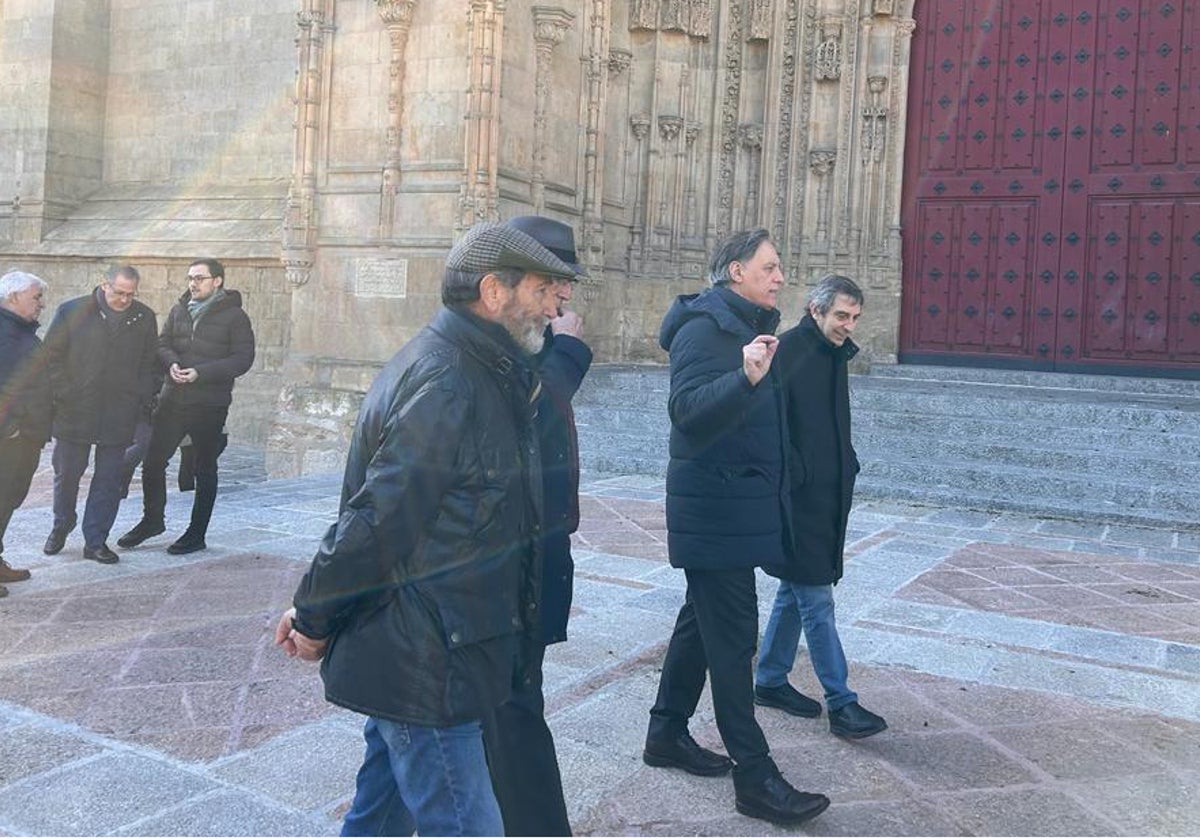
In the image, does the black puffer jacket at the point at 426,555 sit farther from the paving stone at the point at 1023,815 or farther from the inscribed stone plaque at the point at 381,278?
the inscribed stone plaque at the point at 381,278

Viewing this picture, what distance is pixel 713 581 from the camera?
330cm

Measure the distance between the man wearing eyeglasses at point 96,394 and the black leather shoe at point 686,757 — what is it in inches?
159

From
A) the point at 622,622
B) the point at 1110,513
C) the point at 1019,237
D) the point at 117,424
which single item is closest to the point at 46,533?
the point at 117,424

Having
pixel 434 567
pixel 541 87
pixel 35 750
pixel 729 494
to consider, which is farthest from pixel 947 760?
pixel 541 87

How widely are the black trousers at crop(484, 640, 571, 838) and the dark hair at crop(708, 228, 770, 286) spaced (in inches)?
57.2

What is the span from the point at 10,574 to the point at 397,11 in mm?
7341

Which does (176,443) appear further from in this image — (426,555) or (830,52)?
(830,52)

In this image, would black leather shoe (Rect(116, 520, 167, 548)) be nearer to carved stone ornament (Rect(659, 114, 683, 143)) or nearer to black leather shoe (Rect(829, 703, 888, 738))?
black leather shoe (Rect(829, 703, 888, 738))

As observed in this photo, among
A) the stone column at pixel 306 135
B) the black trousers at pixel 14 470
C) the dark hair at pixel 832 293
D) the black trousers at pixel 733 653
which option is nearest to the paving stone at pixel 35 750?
the black trousers at pixel 733 653

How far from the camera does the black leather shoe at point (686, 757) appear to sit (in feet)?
11.5

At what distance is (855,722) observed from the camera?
12.5ft

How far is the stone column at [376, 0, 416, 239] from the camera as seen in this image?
11211mm

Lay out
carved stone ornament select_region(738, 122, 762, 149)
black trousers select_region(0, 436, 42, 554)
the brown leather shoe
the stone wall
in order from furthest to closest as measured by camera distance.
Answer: carved stone ornament select_region(738, 122, 762, 149) < the stone wall < black trousers select_region(0, 436, 42, 554) < the brown leather shoe

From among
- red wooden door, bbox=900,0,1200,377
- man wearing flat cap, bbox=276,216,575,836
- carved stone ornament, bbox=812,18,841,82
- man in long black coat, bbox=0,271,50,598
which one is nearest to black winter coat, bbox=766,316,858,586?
man wearing flat cap, bbox=276,216,575,836
